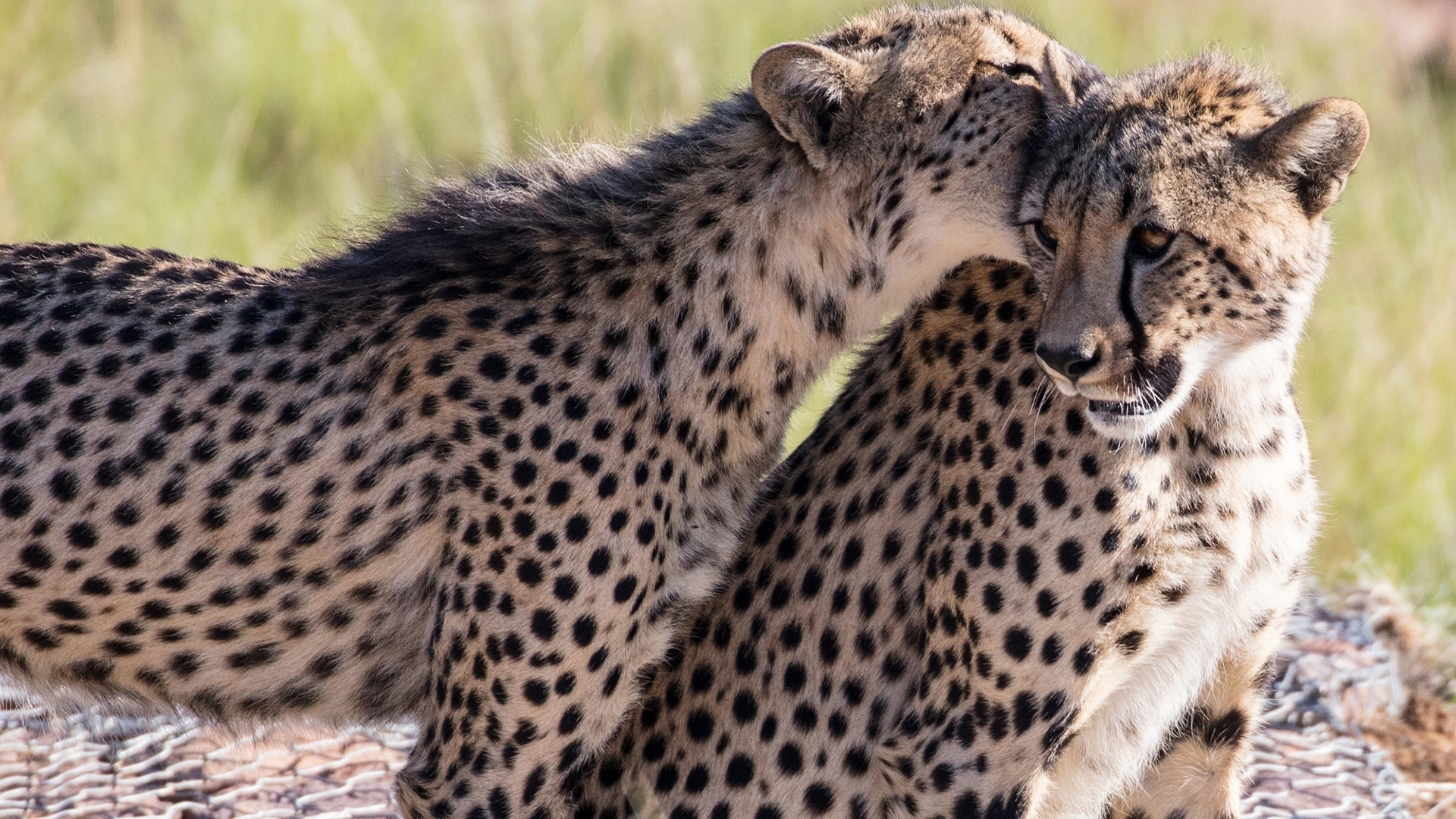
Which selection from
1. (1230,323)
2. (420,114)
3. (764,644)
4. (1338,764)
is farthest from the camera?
(420,114)

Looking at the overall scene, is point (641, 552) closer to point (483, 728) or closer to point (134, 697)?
point (483, 728)

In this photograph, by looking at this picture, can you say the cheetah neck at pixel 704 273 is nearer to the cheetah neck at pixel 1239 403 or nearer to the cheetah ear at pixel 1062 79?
the cheetah ear at pixel 1062 79

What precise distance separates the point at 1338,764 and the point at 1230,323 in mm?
1674

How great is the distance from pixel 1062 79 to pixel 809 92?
40 centimetres

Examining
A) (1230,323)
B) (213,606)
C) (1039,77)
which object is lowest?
(213,606)

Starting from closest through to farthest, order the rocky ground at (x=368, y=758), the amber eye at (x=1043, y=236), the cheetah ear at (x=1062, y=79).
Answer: the amber eye at (x=1043, y=236) → the cheetah ear at (x=1062, y=79) → the rocky ground at (x=368, y=758)

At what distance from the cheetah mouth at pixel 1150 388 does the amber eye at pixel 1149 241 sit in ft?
0.47

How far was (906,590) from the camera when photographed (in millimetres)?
2799

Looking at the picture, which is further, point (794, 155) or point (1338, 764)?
point (1338, 764)

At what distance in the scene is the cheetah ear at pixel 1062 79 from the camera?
2.69 m

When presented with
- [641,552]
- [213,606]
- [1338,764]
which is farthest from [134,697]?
[1338,764]

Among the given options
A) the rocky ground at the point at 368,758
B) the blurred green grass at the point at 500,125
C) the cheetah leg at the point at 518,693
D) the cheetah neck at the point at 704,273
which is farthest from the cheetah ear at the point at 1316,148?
the blurred green grass at the point at 500,125

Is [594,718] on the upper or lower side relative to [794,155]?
lower

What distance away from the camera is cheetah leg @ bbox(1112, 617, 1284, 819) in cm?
276
